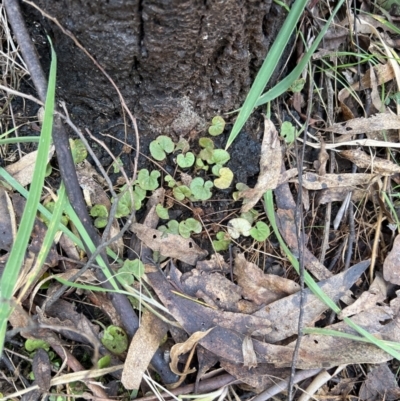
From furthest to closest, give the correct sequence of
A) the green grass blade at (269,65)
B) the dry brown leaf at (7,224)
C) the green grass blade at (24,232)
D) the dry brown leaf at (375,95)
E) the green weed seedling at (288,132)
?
the dry brown leaf at (375,95) < the green weed seedling at (288,132) < the dry brown leaf at (7,224) < the green grass blade at (269,65) < the green grass blade at (24,232)

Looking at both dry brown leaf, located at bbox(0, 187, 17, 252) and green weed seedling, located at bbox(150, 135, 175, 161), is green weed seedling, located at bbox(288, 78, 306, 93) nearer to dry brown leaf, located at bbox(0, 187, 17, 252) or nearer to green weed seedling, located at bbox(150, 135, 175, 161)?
green weed seedling, located at bbox(150, 135, 175, 161)

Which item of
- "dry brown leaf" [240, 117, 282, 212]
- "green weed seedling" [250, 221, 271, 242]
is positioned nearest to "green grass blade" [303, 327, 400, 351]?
"green weed seedling" [250, 221, 271, 242]

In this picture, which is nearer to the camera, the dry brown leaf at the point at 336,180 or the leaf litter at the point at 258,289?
the leaf litter at the point at 258,289

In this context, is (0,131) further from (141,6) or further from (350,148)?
(350,148)

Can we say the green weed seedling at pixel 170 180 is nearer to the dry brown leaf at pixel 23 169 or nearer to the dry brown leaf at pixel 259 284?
the dry brown leaf at pixel 259 284

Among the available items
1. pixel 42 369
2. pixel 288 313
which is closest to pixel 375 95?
pixel 288 313

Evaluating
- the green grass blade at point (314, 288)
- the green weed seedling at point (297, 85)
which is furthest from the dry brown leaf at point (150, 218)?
the green weed seedling at point (297, 85)

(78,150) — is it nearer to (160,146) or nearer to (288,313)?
(160,146)
